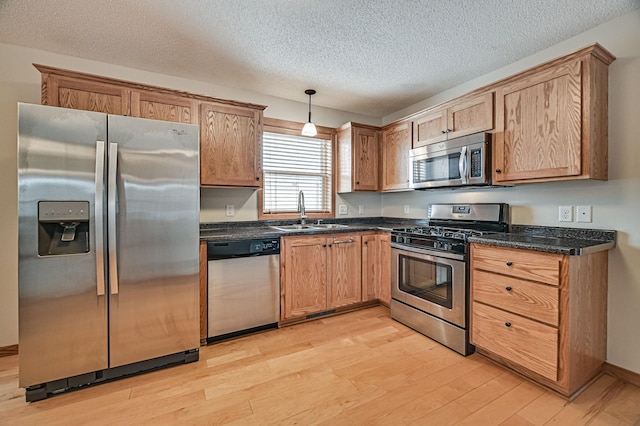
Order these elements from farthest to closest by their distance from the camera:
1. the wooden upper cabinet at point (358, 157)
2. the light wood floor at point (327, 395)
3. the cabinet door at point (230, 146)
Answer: the wooden upper cabinet at point (358, 157) → the cabinet door at point (230, 146) → the light wood floor at point (327, 395)

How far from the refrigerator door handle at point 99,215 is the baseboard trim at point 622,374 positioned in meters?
3.61

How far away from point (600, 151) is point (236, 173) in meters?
2.94

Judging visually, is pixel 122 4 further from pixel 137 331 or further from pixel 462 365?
pixel 462 365

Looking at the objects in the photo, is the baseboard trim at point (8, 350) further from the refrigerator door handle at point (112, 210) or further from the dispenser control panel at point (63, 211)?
the dispenser control panel at point (63, 211)

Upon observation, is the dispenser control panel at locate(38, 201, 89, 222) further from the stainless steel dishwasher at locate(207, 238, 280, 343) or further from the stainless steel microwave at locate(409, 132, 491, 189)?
the stainless steel microwave at locate(409, 132, 491, 189)

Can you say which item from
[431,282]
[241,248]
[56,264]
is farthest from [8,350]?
[431,282]

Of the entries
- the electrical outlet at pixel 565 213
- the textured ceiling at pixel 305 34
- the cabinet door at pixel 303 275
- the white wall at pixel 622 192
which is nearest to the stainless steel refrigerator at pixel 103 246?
the textured ceiling at pixel 305 34

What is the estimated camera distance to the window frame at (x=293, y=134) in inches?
Answer: 134

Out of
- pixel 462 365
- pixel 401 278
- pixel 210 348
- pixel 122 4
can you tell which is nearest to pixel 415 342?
pixel 462 365

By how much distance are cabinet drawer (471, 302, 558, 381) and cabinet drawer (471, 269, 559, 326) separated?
0.05m

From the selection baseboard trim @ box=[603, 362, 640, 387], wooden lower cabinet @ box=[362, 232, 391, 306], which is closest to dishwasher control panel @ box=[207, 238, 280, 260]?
wooden lower cabinet @ box=[362, 232, 391, 306]

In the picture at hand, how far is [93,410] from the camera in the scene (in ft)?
5.59

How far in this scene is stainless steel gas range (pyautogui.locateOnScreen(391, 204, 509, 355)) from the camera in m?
2.34

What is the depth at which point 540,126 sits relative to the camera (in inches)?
84.1
